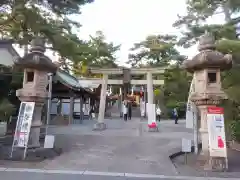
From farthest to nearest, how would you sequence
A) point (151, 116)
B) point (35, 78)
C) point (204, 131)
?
point (151, 116) → point (35, 78) → point (204, 131)

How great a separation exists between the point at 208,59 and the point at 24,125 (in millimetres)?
7247

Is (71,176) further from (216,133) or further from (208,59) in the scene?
(208,59)

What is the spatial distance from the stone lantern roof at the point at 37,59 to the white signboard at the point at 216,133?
254 inches

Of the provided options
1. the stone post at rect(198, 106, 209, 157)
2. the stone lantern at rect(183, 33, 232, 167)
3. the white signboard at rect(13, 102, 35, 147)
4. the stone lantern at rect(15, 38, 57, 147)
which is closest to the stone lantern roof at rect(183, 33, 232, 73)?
the stone lantern at rect(183, 33, 232, 167)

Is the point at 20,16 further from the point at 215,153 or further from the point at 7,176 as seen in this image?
the point at 215,153

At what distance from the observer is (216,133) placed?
8523 millimetres

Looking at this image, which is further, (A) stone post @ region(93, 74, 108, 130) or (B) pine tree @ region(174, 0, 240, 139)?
(A) stone post @ region(93, 74, 108, 130)

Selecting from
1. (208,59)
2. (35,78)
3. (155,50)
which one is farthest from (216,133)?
(155,50)

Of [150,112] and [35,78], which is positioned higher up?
[35,78]

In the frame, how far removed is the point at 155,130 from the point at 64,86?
8.81 metres

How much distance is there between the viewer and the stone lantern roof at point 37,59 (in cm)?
992

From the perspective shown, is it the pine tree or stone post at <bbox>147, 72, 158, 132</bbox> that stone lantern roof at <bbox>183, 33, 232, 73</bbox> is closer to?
the pine tree

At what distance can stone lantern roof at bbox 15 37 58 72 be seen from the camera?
992 centimetres

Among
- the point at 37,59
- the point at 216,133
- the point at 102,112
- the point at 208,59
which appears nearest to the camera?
the point at 216,133
